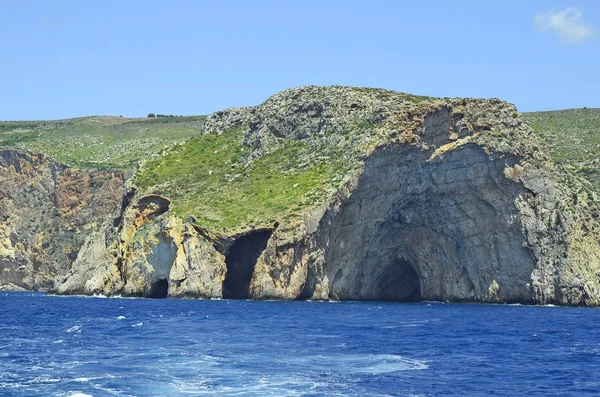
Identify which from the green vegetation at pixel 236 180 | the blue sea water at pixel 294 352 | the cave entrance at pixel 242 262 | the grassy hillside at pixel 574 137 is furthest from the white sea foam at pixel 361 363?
the grassy hillside at pixel 574 137

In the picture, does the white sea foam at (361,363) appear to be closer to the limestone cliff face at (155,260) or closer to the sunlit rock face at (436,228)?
the sunlit rock face at (436,228)

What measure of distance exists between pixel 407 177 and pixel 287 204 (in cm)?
1286

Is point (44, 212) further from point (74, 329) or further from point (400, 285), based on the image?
point (74, 329)

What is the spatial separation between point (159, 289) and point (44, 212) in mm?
58256

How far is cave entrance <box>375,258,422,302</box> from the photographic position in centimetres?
11300

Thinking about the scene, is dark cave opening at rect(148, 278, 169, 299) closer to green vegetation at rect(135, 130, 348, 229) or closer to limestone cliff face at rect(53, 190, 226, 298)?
Answer: limestone cliff face at rect(53, 190, 226, 298)

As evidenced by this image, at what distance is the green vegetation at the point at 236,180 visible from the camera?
103375 mm

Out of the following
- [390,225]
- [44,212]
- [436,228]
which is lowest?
[436,228]

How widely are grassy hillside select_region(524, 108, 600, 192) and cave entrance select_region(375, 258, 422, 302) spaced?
21.5m

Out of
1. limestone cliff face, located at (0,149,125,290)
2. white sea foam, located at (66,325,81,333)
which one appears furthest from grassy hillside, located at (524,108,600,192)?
limestone cliff face, located at (0,149,125,290)

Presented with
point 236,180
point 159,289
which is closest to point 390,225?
point 236,180

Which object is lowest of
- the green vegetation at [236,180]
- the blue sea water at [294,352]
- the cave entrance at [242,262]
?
the blue sea water at [294,352]

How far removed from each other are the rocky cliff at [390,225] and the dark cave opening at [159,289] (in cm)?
29

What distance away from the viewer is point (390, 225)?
104500 mm
